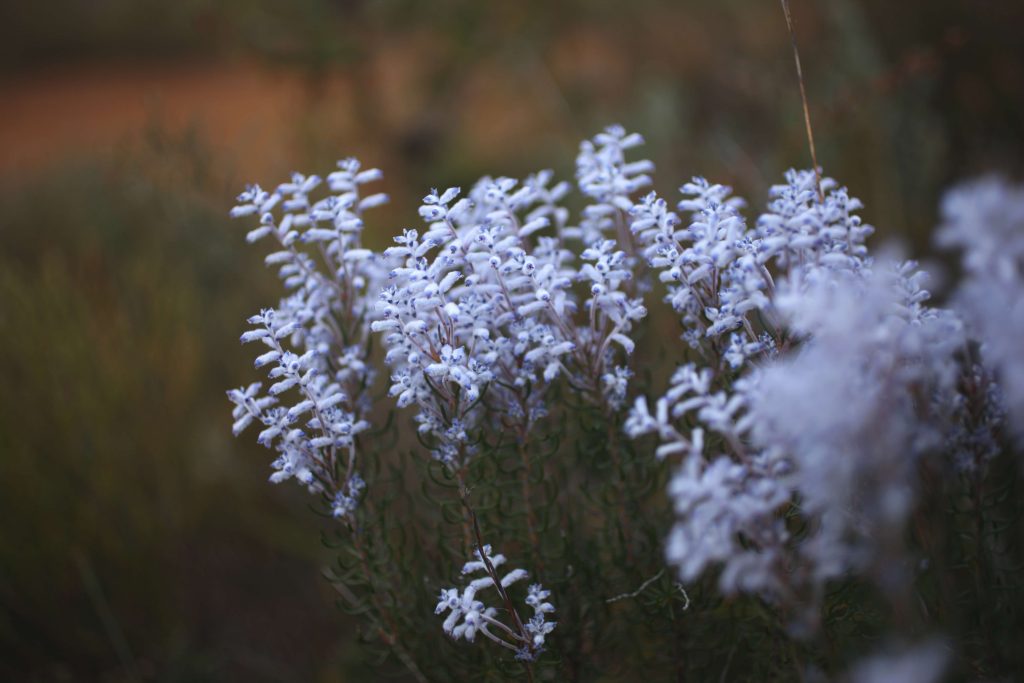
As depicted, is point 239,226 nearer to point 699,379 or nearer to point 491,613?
point 491,613

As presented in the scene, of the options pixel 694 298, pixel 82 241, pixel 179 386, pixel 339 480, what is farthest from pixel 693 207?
pixel 82 241

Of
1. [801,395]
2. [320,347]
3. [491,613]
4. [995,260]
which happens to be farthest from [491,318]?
[995,260]

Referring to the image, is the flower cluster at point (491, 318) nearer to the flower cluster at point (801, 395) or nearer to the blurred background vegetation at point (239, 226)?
the flower cluster at point (801, 395)

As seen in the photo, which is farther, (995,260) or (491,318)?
(491,318)

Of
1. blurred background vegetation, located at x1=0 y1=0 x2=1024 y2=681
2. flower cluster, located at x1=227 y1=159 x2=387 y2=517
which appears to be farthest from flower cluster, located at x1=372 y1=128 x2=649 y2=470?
blurred background vegetation, located at x1=0 y1=0 x2=1024 y2=681

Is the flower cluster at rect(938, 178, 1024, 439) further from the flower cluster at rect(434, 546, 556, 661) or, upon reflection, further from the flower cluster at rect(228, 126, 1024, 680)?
the flower cluster at rect(434, 546, 556, 661)

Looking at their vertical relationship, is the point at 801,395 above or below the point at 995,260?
below

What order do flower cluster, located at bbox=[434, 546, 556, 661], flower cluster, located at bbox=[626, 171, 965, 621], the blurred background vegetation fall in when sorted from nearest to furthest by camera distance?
1. flower cluster, located at bbox=[626, 171, 965, 621]
2. flower cluster, located at bbox=[434, 546, 556, 661]
3. the blurred background vegetation

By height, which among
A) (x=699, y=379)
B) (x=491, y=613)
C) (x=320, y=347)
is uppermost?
(x=320, y=347)
